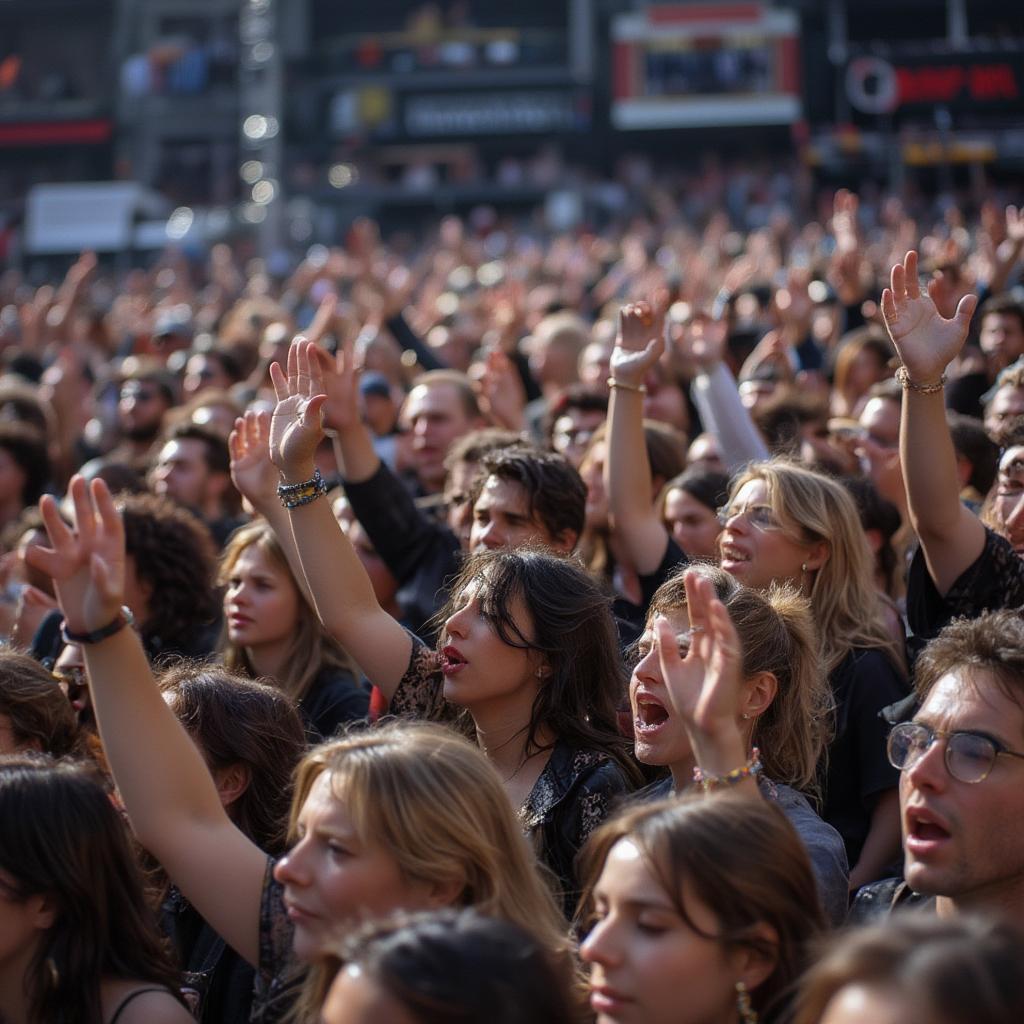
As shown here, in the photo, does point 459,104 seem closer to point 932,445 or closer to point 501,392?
point 501,392

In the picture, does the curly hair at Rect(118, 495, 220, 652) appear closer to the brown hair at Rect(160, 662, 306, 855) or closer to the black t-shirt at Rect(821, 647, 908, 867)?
the brown hair at Rect(160, 662, 306, 855)

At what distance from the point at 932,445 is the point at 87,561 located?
6.16 ft

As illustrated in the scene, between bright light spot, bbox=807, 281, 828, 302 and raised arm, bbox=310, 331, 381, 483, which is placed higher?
raised arm, bbox=310, 331, 381, 483

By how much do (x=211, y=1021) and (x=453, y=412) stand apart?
3397 mm

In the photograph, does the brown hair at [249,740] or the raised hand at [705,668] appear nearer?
the raised hand at [705,668]

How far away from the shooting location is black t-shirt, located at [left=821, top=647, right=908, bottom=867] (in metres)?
3.76

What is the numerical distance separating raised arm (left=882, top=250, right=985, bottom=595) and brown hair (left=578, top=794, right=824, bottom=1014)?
1.31 m

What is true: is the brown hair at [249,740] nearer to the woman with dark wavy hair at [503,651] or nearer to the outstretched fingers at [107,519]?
the woman with dark wavy hair at [503,651]

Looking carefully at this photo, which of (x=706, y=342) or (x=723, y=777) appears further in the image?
(x=706, y=342)

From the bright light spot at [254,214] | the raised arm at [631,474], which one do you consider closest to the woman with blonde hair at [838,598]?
the raised arm at [631,474]

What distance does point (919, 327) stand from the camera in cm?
364

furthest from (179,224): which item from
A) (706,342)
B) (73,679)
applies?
(73,679)

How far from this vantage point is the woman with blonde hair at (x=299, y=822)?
2.52 meters

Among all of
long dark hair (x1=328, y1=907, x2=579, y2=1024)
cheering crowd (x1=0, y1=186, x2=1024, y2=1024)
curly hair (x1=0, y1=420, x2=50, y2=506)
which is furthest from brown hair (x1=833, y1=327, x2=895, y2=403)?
long dark hair (x1=328, y1=907, x2=579, y2=1024)
